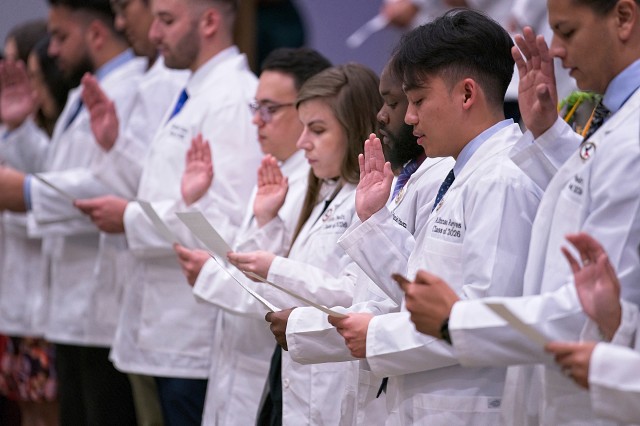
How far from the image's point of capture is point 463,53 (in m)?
2.44

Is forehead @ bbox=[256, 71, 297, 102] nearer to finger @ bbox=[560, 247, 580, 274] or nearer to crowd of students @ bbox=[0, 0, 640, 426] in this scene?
crowd of students @ bbox=[0, 0, 640, 426]

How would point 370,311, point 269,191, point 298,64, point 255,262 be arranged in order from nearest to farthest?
point 370,311
point 255,262
point 269,191
point 298,64

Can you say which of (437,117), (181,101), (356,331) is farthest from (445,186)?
(181,101)

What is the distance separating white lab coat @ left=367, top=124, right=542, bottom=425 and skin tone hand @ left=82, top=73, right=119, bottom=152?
214 centimetres

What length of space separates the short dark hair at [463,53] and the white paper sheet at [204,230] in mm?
637

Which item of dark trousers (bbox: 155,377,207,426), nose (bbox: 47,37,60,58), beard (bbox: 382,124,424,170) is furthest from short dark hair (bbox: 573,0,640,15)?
nose (bbox: 47,37,60,58)

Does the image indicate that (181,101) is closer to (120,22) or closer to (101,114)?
(101,114)

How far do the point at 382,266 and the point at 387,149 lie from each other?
1.37ft

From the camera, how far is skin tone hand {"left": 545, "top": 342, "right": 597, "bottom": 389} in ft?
6.00

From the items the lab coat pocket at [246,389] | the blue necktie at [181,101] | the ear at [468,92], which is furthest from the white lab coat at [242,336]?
the ear at [468,92]

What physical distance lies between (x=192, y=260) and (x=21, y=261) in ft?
6.13

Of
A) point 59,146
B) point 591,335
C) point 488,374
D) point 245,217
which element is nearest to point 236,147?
point 245,217

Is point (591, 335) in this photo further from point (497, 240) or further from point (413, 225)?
point (413, 225)

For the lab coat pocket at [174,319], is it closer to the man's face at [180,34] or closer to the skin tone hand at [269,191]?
the skin tone hand at [269,191]
